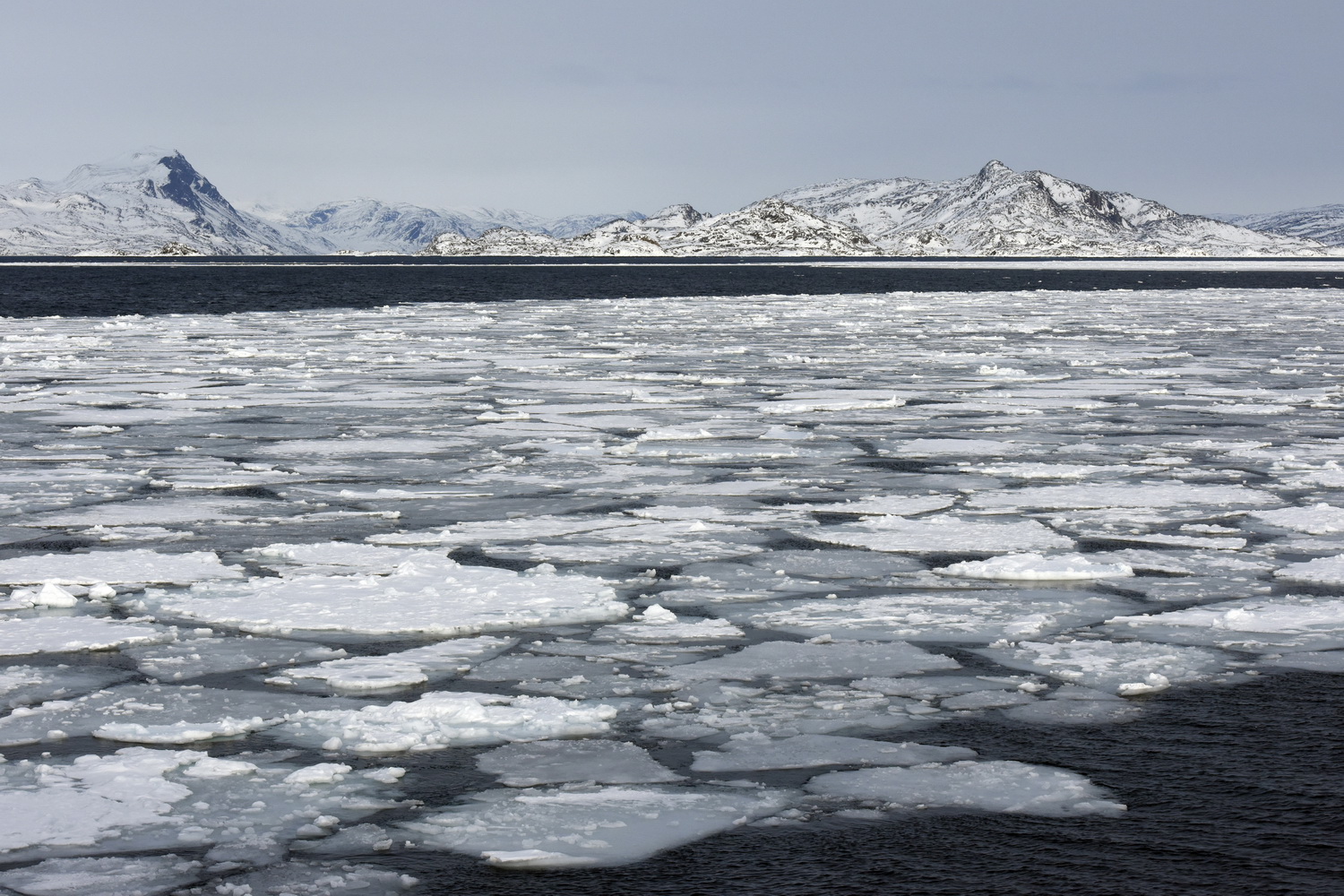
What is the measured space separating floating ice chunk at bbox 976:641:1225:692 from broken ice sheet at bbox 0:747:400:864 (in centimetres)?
205

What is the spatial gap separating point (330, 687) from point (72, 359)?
43.6 feet

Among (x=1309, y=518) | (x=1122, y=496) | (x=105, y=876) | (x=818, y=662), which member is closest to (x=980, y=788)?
(x=818, y=662)

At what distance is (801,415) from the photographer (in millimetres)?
10578

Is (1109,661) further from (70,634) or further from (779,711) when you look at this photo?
(70,634)

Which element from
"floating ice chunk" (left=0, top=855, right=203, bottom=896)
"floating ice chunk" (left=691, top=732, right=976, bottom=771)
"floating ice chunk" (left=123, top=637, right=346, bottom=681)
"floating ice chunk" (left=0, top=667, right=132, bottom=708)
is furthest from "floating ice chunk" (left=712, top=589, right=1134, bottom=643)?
"floating ice chunk" (left=0, top=855, right=203, bottom=896)

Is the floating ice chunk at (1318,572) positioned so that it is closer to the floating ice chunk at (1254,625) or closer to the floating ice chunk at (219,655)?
the floating ice chunk at (1254,625)

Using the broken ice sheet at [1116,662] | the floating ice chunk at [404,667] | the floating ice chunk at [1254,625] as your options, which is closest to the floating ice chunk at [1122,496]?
the floating ice chunk at [1254,625]

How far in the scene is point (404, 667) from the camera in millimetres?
4242

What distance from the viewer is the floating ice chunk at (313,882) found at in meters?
2.75

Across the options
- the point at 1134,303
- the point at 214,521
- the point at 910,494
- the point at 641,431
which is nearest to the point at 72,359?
the point at 641,431

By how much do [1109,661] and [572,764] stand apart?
71.4 inches

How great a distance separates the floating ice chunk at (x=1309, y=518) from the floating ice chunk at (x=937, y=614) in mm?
1719

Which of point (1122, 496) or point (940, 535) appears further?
point (1122, 496)

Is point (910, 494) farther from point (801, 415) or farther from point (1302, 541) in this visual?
point (801, 415)
